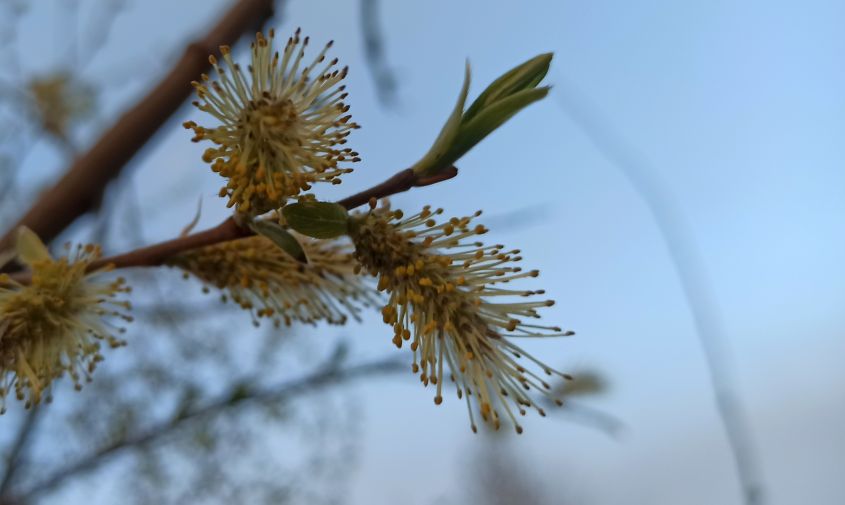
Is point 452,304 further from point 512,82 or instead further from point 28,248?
point 28,248

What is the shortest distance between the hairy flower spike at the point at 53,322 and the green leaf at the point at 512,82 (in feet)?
0.75

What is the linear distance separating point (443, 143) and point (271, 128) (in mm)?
97

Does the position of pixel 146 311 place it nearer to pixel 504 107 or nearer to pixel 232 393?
pixel 232 393

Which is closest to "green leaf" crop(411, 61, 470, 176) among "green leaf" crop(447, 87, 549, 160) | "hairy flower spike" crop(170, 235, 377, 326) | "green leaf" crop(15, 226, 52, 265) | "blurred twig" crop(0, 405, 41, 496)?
"green leaf" crop(447, 87, 549, 160)

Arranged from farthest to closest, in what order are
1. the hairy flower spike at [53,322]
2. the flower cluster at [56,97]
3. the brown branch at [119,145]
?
the flower cluster at [56,97] → the brown branch at [119,145] → the hairy flower spike at [53,322]

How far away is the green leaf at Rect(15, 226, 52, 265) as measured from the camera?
0.39 meters

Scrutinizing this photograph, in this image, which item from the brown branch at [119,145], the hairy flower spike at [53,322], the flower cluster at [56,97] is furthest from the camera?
the flower cluster at [56,97]

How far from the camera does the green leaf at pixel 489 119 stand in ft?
0.79

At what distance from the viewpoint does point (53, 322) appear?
1.24 feet

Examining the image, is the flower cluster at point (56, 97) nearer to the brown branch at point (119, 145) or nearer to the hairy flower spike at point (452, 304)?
the brown branch at point (119, 145)

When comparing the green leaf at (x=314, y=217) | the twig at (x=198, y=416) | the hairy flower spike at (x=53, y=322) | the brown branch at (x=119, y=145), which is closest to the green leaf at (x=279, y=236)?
the green leaf at (x=314, y=217)

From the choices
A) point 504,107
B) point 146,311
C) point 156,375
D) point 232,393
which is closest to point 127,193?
point 146,311

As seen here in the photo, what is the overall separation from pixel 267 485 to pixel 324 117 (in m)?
0.98

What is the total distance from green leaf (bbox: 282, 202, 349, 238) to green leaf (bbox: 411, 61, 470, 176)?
36mm
